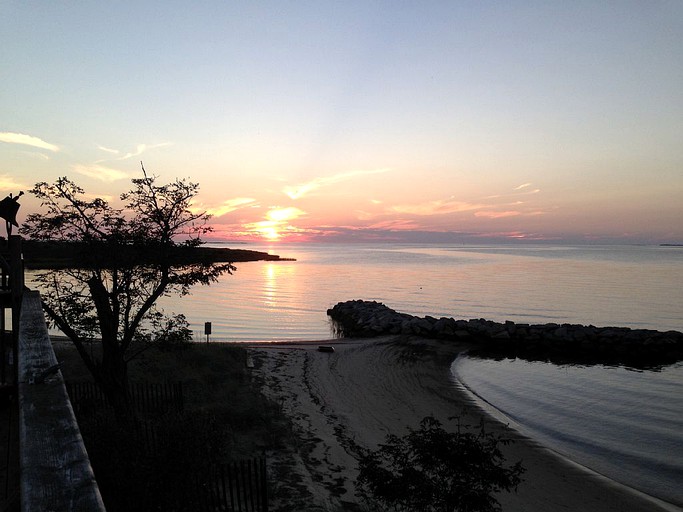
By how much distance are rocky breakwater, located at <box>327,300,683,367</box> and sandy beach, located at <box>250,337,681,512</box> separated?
457 cm

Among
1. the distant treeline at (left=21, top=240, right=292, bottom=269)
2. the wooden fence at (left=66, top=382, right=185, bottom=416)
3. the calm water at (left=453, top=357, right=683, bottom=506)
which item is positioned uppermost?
the distant treeline at (left=21, top=240, right=292, bottom=269)

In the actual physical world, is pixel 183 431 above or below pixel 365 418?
above

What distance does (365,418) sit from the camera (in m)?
18.8

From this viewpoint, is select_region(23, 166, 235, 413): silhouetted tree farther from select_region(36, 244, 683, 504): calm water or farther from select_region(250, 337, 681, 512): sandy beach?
select_region(36, 244, 683, 504): calm water

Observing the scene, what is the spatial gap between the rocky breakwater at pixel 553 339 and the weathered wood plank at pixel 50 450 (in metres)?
35.6

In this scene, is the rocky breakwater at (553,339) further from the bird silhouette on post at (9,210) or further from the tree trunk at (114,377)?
the bird silhouette on post at (9,210)

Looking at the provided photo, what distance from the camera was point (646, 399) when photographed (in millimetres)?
24000

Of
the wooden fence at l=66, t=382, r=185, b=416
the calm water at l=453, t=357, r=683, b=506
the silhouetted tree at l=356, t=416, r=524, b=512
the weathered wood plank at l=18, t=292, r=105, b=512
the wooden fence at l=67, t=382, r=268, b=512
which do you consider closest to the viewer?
the weathered wood plank at l=18, t=292, r=105, b=512

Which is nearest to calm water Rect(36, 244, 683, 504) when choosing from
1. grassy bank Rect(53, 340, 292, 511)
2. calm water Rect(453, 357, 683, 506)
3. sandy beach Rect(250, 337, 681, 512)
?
Answer: calm water Rect(453, 357, 683, 506)

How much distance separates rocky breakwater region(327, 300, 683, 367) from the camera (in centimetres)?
3488

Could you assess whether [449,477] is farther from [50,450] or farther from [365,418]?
[365,418]

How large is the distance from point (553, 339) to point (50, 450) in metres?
41.0

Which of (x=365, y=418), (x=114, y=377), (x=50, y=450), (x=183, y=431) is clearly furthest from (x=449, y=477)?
(x=365, y=418)

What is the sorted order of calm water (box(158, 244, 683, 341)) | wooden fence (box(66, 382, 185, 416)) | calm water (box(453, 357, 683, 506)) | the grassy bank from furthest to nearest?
calm water (box(158, 244, 683, 341)) → calm water (box(453, 357, 683, 506)) → wooden fence (box(66, 382, 185, 416)) → the grassy bank
